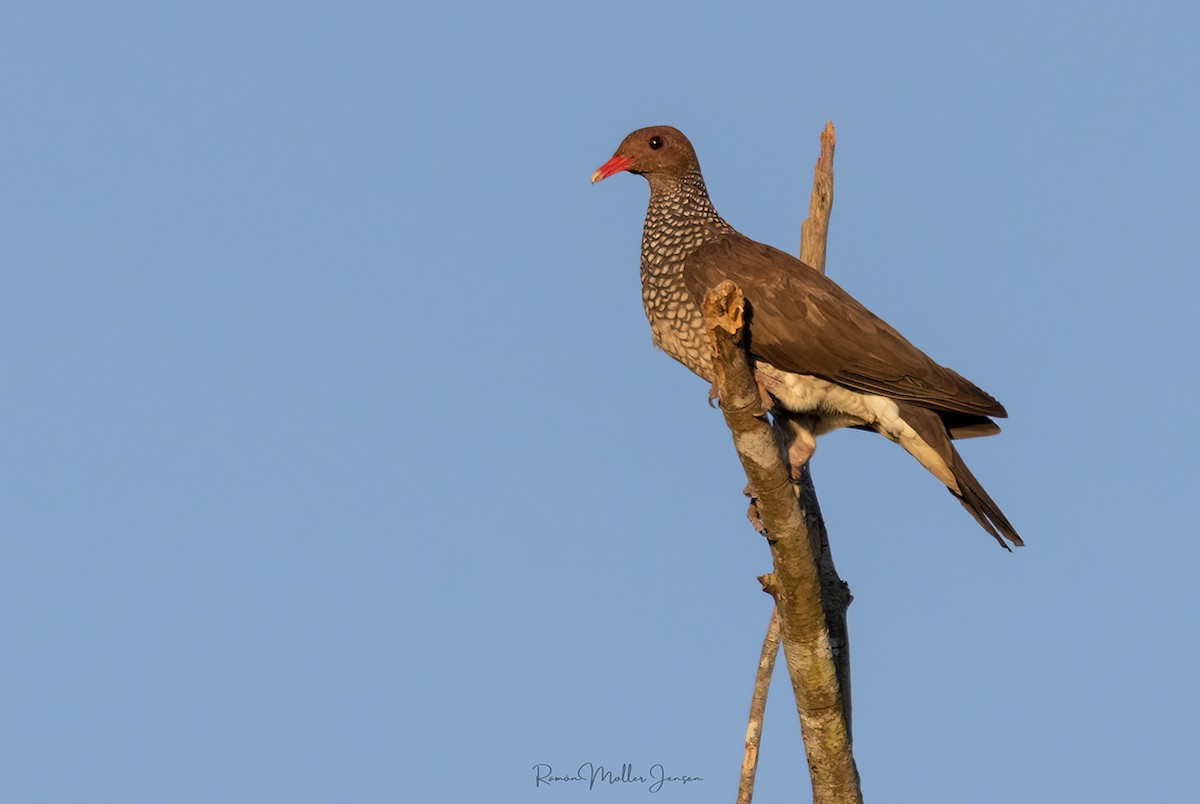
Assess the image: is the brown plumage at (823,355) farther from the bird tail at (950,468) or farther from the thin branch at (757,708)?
the thin branch at (757,708)

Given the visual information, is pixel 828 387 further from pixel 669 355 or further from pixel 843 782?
pixel 843 782

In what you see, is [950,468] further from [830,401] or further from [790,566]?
[790,566]

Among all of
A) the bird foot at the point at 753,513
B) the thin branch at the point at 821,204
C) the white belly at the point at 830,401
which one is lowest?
the bird foot at the point at 753,513

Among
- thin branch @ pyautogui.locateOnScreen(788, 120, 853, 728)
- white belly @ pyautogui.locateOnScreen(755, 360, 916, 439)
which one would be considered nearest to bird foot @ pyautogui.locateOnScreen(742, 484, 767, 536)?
thin branch @ pyautogui.locateOnScreen(788, 120, 853, 728)

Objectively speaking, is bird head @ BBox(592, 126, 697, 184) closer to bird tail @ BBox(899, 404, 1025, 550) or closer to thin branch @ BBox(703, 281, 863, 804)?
bird tail @ BBox(899, 404, 1025, 550)

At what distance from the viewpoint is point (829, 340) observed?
6.66 m

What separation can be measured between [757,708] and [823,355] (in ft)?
5.68

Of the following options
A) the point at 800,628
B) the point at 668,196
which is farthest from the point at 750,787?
the point at 668,196

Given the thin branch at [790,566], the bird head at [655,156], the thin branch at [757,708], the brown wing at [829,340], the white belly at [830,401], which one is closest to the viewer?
the thin branch at [790,566]

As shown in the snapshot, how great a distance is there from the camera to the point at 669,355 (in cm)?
721

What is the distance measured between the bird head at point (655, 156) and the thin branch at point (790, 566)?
107 inches

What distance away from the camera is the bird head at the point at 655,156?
780 centimetres

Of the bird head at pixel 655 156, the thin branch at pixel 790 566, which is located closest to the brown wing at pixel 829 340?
the bird head at pixel 655 156

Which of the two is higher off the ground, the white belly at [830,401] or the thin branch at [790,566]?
the white belly at [830,401]
